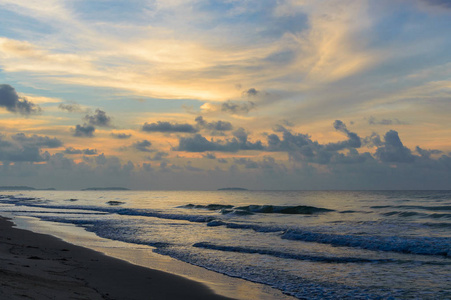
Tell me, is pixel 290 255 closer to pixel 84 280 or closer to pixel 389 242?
pixel 389 242

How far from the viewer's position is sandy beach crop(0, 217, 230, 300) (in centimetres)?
879

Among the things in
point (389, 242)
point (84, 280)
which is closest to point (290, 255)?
point (389, 242)

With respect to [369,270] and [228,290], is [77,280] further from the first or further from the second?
[369,270]

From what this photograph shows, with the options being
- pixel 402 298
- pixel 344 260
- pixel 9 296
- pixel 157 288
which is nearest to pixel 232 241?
pixel 344 260

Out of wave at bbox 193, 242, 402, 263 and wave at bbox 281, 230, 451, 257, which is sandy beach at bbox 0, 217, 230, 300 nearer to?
wave at bbox 193, 242, 402, 263

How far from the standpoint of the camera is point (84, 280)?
11562 mm

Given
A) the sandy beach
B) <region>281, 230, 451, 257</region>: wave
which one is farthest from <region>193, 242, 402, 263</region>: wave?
the sandy beach

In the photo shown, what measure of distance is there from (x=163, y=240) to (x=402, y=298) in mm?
15329

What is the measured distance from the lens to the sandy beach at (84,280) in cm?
879

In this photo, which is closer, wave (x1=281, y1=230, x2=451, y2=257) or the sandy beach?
the sandy beach

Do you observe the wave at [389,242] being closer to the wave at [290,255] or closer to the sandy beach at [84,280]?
the wave at [290,255]

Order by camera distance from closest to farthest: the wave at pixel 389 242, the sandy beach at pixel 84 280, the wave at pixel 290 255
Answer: the sandy beach at pixel 84 280 < the wave at pixel 290 255 < the wave at pixel 389 242

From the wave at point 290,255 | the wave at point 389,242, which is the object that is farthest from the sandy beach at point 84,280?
the wave at point 389,242

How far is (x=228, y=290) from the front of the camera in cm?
1147
